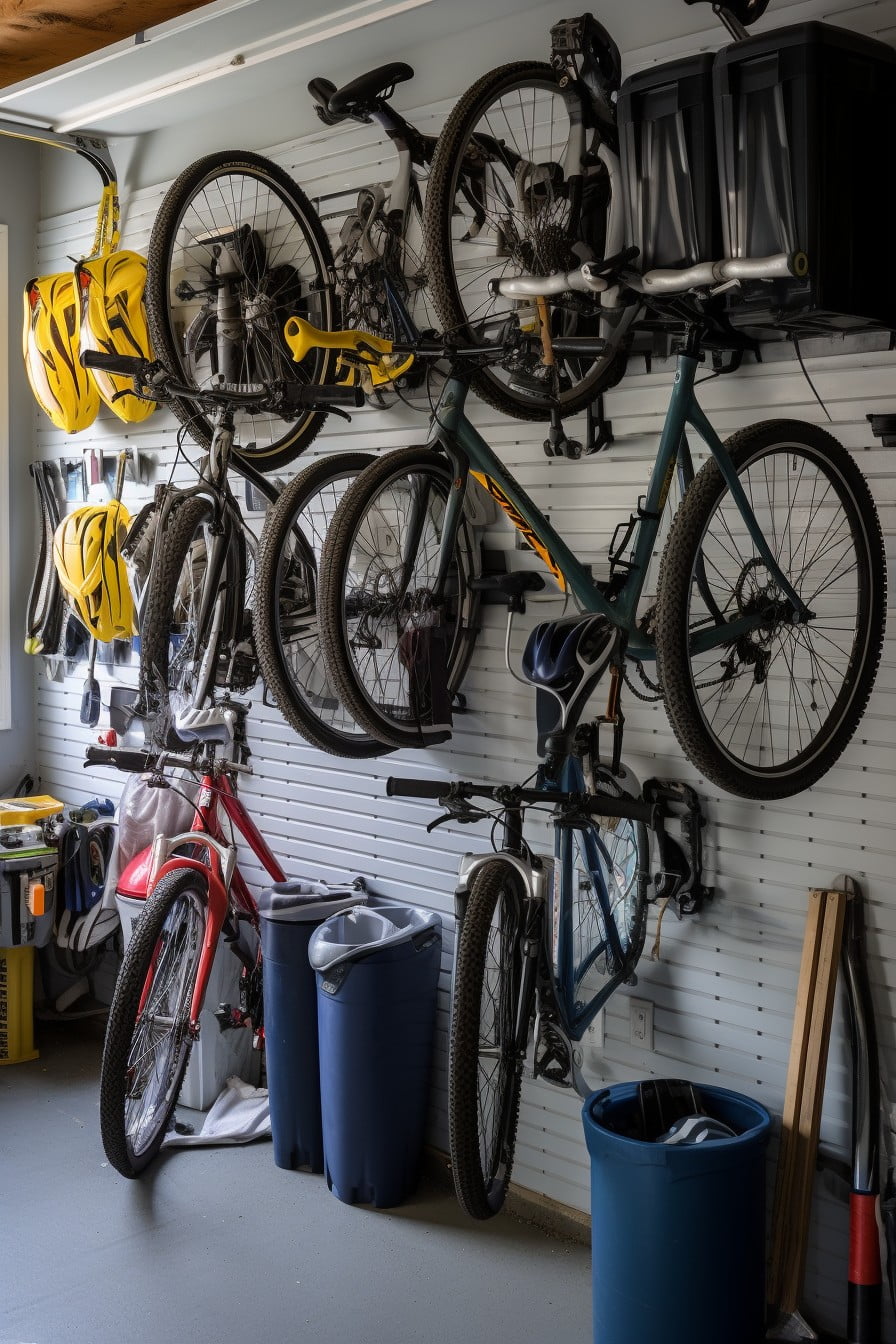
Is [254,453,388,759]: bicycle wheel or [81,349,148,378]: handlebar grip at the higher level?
[81,349,148,378]: handlebar grip

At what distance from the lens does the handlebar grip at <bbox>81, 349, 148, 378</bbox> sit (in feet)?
10.3

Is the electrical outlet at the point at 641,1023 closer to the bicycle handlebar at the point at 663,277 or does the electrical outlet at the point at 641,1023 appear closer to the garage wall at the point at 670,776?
the garage wall at the point at 670,776

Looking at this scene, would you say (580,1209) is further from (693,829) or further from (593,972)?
(693,829)

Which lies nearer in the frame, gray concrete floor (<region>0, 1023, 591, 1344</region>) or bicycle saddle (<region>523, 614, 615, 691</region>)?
bicycle saddle (<region>523, 614, 615, 691</region>)

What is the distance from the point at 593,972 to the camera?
323 cm

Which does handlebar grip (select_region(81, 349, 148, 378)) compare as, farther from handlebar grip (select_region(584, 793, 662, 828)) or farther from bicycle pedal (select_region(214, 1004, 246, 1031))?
bicycle pedal (select_region(214, 1004, 246, 1031))

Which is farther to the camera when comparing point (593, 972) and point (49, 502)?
point (49, 502)

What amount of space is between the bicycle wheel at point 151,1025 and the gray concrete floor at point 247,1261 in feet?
0.45

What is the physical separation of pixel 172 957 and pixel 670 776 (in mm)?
1598

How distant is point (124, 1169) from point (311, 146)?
3092 millimetres

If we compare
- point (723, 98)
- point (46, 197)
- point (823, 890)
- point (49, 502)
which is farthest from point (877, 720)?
point (46, 197)

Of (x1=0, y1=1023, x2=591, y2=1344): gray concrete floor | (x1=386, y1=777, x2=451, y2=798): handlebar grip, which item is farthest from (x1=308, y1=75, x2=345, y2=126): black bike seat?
(x1=0, y1=1023, x2=591, y2=1344): gray concrete floor

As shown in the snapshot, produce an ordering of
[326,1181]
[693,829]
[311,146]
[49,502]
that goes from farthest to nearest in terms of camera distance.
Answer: [49,502]
[311,146]
[326,1181]
[693,829]

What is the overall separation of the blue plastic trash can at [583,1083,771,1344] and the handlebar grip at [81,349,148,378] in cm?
217
